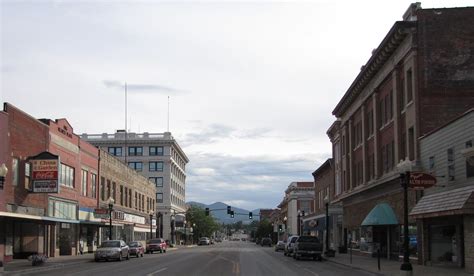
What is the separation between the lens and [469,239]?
25562 millimetres

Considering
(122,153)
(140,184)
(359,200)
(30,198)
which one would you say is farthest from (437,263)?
(122,153)

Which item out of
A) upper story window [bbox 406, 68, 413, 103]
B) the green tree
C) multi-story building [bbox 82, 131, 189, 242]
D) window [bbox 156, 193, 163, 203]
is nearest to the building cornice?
upper story window [bbox 406, 68, 413, 103]

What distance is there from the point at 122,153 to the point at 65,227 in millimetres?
81012

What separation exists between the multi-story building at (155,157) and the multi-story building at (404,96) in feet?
267

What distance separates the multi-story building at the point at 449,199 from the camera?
25.5 m

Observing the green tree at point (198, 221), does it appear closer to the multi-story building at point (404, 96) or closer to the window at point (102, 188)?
the window at point (102, 188)

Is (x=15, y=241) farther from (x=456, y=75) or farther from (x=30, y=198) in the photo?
(x=456, y=75)

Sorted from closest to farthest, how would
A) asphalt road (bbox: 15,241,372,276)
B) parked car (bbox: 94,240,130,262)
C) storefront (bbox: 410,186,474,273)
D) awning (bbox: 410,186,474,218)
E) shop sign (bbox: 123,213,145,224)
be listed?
awning (bbox: 410,186,474,218), storefront (bbox: 410,186,474,273), asphalt road (bbox: 15,241,372,276), parked car (bbox: 94,240,130,262), shop sign (bbox: 123,213,145,224)

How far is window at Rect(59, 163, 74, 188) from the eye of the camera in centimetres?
4843

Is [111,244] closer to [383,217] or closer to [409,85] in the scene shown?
[383,217]

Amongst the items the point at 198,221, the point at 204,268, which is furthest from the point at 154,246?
the point at 198,221

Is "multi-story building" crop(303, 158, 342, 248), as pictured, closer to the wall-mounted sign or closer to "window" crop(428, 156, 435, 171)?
"window" crop(428, 156, 435, 171)

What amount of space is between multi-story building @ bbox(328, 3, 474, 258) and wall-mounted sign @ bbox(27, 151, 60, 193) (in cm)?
2032

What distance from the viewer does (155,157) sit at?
420 feet
